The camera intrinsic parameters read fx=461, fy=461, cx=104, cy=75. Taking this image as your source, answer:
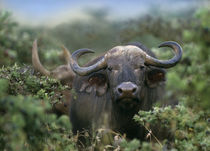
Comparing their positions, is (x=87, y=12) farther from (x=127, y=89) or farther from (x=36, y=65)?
(x=127, y=89)

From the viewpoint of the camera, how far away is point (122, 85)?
5.78m

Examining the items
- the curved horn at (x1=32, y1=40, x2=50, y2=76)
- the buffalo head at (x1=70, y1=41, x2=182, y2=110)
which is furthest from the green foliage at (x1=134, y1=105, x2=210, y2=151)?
the curved horn at (x1=32, y1=40, x2=50, y2=76)

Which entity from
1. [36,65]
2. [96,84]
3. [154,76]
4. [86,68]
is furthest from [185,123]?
[36,65]

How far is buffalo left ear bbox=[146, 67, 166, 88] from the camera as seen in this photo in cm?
659

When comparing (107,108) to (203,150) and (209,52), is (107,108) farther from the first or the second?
(209,52)

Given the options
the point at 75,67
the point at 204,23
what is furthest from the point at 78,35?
the point at 204,23

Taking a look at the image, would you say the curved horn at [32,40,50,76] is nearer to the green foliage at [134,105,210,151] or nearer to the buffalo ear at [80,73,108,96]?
the buffalo ear at [80,73,108,96]

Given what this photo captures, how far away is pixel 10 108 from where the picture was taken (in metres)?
3.70

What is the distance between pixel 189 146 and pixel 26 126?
1.85 metres

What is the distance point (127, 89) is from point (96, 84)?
1.18 m

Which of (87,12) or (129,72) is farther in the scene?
(87,12)

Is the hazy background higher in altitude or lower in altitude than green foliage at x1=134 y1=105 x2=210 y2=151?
higher

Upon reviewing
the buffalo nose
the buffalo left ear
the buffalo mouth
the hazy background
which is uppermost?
the hazy background

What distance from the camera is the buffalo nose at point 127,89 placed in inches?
224
